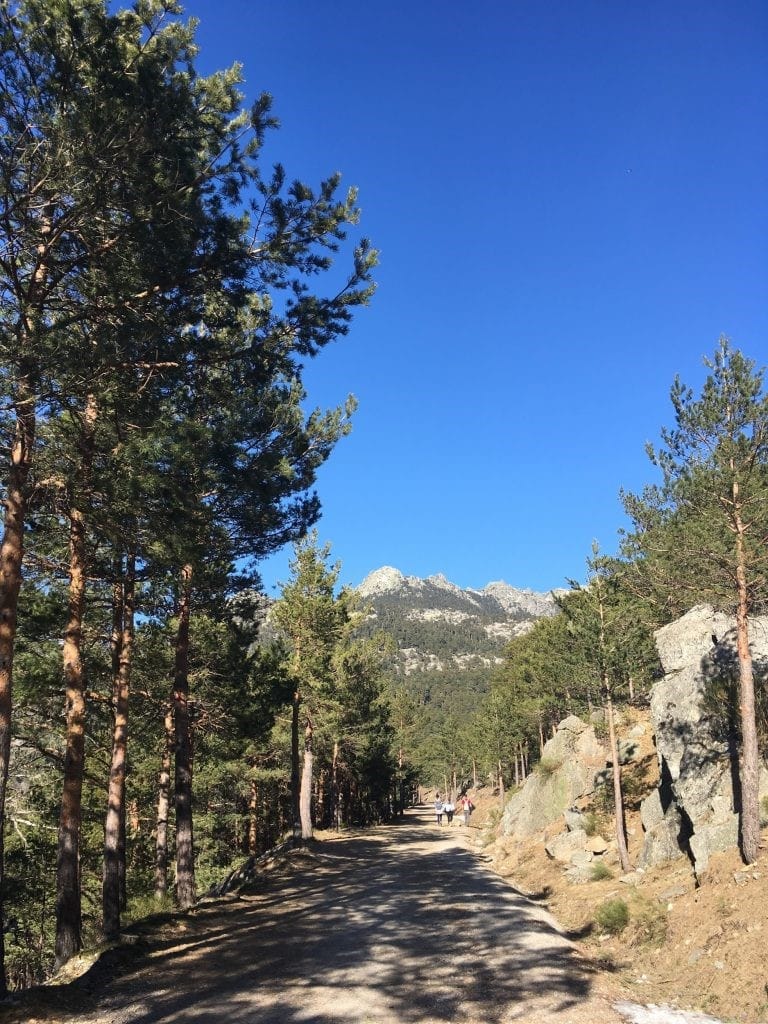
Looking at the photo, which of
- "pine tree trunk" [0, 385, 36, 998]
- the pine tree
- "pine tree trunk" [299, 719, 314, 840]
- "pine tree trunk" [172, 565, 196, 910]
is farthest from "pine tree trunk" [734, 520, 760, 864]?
"pine tree trunk" [299, 719, 314, 840]

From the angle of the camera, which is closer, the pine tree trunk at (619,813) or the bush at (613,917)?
the bush at (613,917)

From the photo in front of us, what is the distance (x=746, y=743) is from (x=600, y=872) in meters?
7.14

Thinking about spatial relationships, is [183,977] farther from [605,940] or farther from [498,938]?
[605,940]

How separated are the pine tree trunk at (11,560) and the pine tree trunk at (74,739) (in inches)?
27.7

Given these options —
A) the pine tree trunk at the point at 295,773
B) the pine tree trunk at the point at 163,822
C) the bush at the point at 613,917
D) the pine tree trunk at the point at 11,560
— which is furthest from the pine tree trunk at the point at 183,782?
the pine tree trunk at the point at 295,773

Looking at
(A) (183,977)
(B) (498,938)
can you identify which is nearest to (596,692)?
(B) (498,938)

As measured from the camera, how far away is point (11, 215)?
752cm

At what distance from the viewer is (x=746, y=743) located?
469 inches

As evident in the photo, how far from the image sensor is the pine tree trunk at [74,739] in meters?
9.13

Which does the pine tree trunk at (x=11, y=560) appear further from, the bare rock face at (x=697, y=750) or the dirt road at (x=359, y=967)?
the bare rock face at (x=697, y=750)

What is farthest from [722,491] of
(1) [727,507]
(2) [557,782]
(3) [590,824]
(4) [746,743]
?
(2) [557,782]

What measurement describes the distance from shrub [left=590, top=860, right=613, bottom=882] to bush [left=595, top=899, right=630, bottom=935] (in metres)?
3.84

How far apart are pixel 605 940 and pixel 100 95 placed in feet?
54.0

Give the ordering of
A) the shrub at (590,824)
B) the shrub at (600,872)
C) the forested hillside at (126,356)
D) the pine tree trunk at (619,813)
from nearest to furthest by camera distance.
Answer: the forested hillside at (126,356) → the pine tree trunk at (619,813) → the shrub at (600,872) → the shrub at (590,824)
